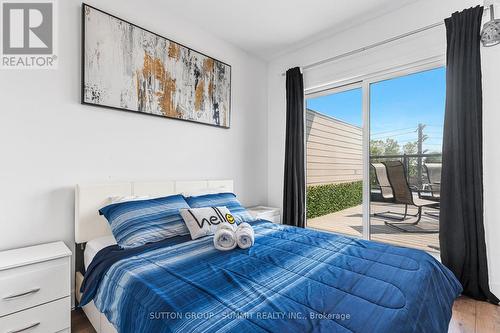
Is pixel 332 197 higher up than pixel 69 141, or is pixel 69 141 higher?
pixel 69 141

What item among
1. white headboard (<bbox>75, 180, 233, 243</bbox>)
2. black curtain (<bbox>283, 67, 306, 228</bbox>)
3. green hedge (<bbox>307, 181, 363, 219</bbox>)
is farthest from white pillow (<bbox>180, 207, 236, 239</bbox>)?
green hedge (<bbox>307, 181, 363, 219</bbox>)

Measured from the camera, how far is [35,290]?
1.55 m

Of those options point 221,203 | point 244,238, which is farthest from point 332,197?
point 244,238

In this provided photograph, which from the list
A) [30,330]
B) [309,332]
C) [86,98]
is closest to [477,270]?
[309,332]

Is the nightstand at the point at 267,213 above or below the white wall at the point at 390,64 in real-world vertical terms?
below

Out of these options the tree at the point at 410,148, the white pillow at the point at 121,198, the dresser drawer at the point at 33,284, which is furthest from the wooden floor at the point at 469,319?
the tree at the point at 410,148

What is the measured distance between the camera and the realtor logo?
1.84 metres

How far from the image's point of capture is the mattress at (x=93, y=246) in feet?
6.05

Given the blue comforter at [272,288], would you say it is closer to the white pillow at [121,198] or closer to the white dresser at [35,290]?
the white dresser at [35,290]

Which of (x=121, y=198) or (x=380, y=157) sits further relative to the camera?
(x=380, y=157)

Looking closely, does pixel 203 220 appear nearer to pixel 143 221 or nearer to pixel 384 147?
pixel 143 221

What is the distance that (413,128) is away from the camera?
2.72m

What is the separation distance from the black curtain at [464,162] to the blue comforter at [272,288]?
824 mm

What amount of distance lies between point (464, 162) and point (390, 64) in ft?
4.04
